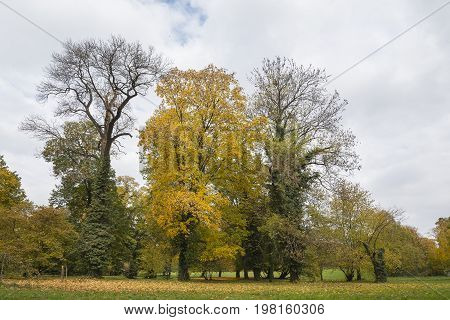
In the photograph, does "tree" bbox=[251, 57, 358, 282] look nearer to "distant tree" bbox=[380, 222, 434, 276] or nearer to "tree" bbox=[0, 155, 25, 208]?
"distant tree" bbox=[380, 222, 434, 276]

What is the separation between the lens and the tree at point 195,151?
25.0 m

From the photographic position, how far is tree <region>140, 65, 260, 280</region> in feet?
82.1

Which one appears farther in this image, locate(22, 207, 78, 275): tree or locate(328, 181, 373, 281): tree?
locate(328, 181, 373, 281): tree

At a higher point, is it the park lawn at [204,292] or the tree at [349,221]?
the tree at [349,221]

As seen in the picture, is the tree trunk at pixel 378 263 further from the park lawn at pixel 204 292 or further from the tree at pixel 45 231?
the tree at pixel 45 231

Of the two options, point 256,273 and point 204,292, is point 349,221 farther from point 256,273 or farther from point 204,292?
point 204,292

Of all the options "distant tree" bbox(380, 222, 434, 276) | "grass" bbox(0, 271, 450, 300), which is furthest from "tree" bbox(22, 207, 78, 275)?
"distant tree" bbox(380, 222, 434, 276)

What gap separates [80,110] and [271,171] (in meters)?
16.5

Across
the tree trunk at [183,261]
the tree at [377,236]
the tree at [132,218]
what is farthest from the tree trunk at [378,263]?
the tree at [132,218]

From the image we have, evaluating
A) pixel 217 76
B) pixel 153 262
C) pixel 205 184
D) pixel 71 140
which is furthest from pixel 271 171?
pixel 71 140

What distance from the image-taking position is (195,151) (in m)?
25.2

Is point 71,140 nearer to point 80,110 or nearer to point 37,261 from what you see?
point 80,110

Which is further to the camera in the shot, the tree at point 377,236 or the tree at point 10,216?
the tree at point 377,236

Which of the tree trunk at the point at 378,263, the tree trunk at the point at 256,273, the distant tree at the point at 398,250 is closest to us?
the tree trunk at the point at 378,263
